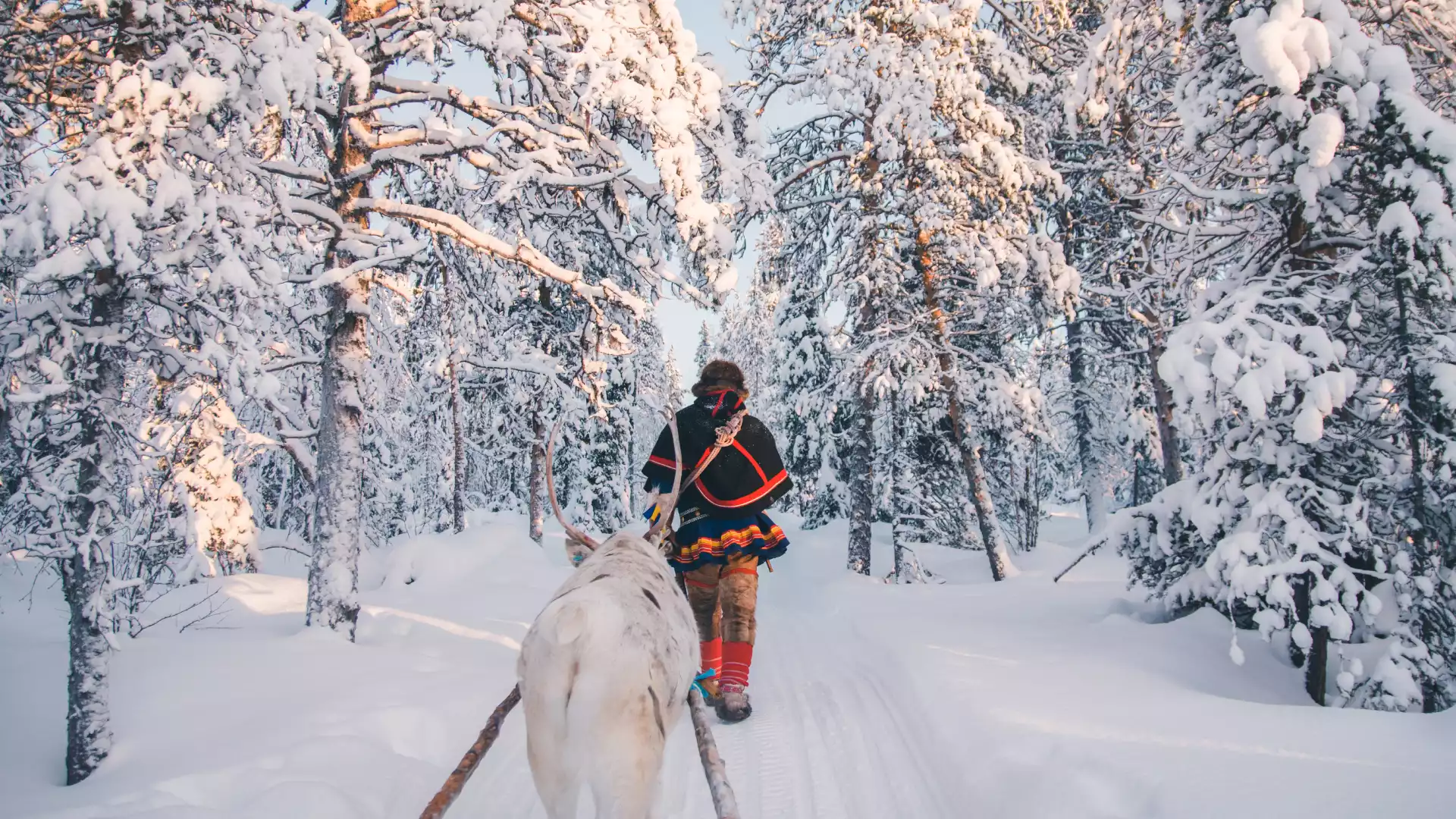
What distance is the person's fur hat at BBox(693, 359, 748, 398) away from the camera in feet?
16.8

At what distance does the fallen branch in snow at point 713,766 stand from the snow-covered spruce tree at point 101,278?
3.53 metres

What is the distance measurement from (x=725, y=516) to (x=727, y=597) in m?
0.57

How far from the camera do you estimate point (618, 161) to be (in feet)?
23.4

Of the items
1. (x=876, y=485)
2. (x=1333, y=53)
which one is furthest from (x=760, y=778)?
(x=876, y=485)

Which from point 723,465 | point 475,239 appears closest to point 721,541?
point 723,465

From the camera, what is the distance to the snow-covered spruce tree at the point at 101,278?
11.9 feet

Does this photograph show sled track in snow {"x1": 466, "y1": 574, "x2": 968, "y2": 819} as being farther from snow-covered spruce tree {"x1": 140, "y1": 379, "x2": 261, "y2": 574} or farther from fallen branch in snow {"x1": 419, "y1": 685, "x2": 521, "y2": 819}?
snow-covered spruce tree {"x1": 140, "y1": 379, "x2": 261, "y2": 574}

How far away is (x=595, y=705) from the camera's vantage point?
2225 mm

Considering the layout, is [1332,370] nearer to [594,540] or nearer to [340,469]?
[594,540]

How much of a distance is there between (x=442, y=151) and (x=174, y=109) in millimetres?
2682

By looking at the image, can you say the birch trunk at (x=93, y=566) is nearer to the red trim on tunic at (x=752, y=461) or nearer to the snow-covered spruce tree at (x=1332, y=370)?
the red trim on tunic at (x=752, y=461)

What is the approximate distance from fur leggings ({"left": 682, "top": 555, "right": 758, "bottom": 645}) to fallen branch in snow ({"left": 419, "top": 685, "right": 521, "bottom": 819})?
88.9 inches

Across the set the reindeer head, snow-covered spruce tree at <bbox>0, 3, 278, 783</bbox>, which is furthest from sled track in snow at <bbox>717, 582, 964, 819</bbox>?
snow-covered spruce tree at <bbox>0, 3, 278, 783</bbox>

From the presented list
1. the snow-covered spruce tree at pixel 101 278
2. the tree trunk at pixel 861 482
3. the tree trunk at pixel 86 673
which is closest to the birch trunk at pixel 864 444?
the tree trunk at pixel 861 482
